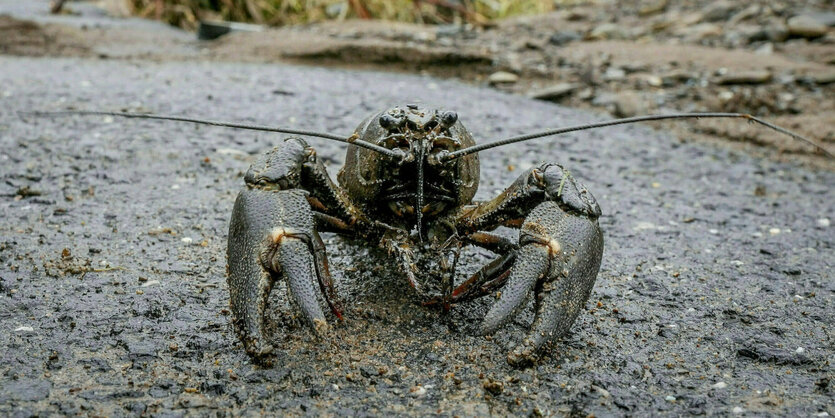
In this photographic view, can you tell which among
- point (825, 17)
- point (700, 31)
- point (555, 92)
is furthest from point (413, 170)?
point (825, 17)

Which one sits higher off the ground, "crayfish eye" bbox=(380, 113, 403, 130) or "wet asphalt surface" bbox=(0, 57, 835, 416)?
"crayfish eye" bbox=(380, 113, 403, 130)

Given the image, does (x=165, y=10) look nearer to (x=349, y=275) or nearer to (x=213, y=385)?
(x=349, y=275)

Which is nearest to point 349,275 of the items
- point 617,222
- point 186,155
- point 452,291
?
point 452,291

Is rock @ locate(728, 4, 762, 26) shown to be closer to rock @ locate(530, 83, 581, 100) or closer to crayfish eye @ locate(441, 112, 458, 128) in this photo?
rock @ locate(530, 83, 581, 100)

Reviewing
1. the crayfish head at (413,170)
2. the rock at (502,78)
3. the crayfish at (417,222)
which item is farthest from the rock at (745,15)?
the crayfish head at (413,170)

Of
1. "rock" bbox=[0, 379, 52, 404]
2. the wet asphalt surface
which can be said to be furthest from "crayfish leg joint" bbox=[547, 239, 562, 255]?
"rock" bbox=[0, 379, 52, 404]
